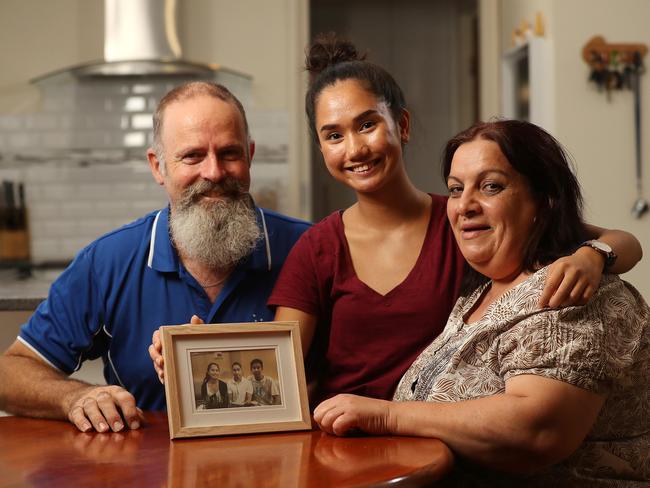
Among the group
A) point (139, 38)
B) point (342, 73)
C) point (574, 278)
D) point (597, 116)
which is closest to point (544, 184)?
point (574, 278)

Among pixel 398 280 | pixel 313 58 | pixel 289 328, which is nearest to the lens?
pixel 289 328

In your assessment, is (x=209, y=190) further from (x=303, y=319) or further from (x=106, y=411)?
(x=106, y=411)

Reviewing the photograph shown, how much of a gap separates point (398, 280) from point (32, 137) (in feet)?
11.7

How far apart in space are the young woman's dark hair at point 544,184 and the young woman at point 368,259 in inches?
5.8

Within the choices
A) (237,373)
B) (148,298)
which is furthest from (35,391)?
(237,373)

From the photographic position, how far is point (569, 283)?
1.59 meters

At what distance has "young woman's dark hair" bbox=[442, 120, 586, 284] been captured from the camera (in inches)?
69.5

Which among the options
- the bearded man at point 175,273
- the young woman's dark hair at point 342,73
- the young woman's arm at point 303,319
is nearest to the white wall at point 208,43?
the bearded man at point 175,273

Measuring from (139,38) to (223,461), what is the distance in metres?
3.72

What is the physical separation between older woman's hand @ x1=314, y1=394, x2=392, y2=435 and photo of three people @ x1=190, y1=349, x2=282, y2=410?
0.45 feet

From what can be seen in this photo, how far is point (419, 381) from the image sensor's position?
6.05ft

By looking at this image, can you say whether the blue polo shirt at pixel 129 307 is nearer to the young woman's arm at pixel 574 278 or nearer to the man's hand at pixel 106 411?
the man's hand at pixel 106 411

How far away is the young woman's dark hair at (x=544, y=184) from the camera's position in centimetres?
177

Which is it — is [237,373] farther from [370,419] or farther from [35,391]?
[35,391]
